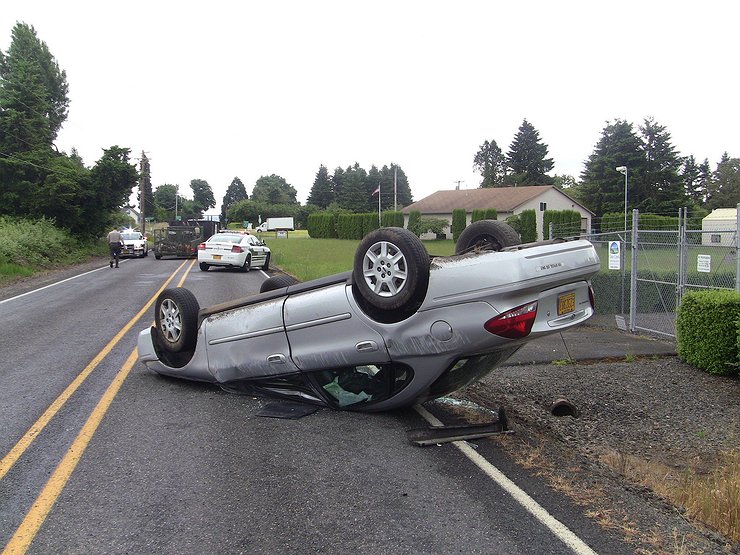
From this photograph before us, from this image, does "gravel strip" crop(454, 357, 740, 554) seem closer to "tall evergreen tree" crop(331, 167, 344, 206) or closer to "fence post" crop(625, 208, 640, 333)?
"fence post" crop(625, 208, 640, 333)

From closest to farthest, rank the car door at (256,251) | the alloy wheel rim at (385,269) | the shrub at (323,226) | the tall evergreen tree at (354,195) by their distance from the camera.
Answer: the alloy wheel rim at (385,269), the car door at (256,251), the shrub at (323,226), the tall evergreen tree at (354,195)

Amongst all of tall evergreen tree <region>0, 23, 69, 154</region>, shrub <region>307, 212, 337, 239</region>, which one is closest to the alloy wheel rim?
tall evergreen tree <region>0, 23, 69, 154</region>

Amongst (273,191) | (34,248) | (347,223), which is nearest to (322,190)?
(273,191)

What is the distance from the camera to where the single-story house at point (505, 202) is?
64312 millimetres

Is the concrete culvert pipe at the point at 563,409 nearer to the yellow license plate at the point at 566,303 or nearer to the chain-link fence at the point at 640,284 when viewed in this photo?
the yellow license plate at the point at 566,303

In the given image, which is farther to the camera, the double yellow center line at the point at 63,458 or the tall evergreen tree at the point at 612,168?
the tall evergreen tree at the point at 612,168

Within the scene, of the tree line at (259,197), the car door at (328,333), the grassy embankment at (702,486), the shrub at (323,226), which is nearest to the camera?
the grassy embankment at (702,486)

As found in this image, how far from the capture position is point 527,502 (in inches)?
164

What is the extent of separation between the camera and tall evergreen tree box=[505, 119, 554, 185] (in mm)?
89500

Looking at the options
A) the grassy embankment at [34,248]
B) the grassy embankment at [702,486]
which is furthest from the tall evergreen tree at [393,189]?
the grassy embankment at [702,486]

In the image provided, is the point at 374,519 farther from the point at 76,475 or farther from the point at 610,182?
the point at 610,182

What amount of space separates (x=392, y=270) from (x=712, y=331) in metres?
5.31

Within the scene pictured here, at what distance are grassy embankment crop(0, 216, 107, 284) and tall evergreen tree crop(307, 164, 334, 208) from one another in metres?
100

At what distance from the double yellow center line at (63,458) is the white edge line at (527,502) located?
291 cm
